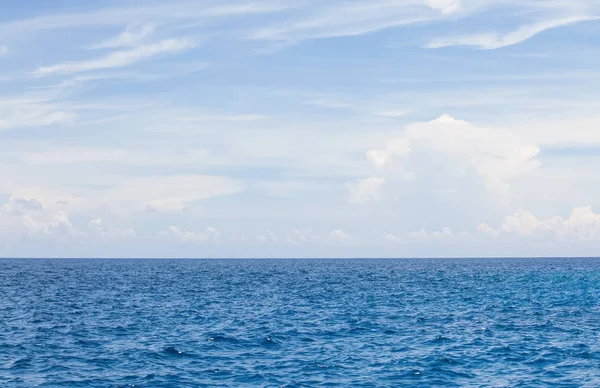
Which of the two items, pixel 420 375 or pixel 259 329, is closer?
pixel 420 375

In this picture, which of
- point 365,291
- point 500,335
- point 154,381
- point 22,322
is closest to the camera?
point 154,381

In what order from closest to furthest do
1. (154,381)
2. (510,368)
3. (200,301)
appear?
(154,381)
(510,368)
(200,301)

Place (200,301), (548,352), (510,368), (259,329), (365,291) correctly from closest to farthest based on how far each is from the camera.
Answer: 1. (510,368)
2. (548,352)
3. (259,329)
4. (200,301)
5. (365,291)

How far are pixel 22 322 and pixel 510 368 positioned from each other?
41310mm

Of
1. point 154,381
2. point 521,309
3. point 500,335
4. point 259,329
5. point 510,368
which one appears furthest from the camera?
point 521,309

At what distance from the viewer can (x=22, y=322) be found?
2045 inches

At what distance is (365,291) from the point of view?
84500 mm

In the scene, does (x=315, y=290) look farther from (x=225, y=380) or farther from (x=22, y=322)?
(x=225, y=380)

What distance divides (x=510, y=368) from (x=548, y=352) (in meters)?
5.64

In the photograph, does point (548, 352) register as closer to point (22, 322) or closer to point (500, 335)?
point (500, 335)

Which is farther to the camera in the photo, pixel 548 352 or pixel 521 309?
pixel 521 309

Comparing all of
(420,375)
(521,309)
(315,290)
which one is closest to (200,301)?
Result: (315,290)

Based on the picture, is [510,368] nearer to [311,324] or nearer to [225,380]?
[225,380]

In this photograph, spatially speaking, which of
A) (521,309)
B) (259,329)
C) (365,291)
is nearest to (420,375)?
(259,329)
